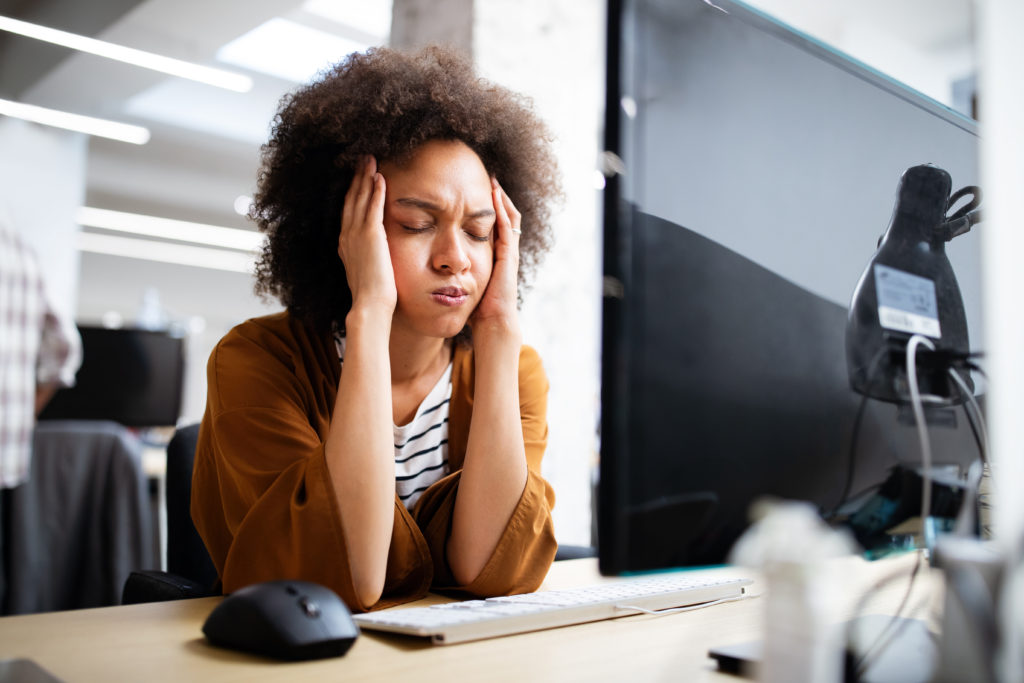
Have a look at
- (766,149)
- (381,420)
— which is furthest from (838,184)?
(381,420)

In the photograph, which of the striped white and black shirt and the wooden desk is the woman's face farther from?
the wooden desk

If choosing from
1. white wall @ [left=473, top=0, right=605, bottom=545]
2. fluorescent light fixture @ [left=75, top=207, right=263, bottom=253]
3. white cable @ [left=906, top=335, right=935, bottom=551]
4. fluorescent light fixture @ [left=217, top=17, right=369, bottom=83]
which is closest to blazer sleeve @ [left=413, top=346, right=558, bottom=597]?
white cable @ [left=906, top=335, right=935, bottom=551]

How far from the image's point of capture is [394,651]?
25.3 inches

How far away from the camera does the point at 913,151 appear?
653 mm

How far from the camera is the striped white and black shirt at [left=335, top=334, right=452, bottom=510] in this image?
1.13m

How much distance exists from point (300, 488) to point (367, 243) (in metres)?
0.35

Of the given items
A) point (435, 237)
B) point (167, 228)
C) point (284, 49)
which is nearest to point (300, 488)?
point (435, 237)

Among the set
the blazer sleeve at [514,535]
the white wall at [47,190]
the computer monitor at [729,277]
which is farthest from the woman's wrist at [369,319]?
the white wall at [47,190]

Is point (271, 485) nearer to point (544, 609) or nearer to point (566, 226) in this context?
point (544, 609)

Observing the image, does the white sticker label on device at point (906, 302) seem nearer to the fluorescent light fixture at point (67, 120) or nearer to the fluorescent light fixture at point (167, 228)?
the fluorescent light fixture at point (67, 120)

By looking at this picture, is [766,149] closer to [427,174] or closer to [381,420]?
[381,420]

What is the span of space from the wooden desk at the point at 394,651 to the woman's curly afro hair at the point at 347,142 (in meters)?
0.59

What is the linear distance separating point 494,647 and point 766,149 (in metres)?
0.43

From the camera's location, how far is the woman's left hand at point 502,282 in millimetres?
1138
